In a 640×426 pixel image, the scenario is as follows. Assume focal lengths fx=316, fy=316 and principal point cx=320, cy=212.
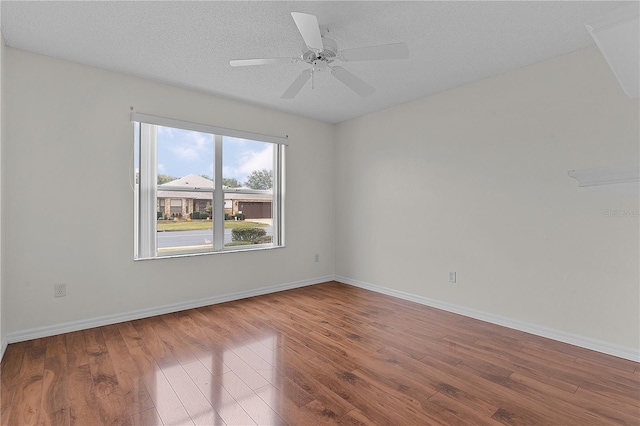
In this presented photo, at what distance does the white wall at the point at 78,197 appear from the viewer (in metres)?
2.65

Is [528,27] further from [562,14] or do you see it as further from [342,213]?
[342,213]

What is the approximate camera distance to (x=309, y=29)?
186 centimetres

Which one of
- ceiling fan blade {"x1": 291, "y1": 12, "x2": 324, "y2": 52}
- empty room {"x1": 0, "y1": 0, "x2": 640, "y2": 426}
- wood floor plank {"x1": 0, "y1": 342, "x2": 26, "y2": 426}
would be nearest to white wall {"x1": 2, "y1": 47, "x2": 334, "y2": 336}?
empty room {"x1": 0, "y1": 0, "x2": 640, "y2": 426}

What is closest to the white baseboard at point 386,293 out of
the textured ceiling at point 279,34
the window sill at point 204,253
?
the window sill at point 204,253

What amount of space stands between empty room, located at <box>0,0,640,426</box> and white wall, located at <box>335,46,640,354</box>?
2cm

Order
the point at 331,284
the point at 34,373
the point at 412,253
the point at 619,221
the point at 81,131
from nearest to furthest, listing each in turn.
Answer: the point at 34,373
the point at 619,221
the point at 81,131
the point at 412,253
the point at 331,284

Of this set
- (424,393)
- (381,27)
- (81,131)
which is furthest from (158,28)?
(424,393)

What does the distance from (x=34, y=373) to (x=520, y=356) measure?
3.50 m

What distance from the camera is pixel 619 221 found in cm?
247

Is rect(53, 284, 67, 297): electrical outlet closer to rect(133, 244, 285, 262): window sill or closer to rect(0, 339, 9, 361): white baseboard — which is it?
rect(0, 339, 9, 361): white baseboard

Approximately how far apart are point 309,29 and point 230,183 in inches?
97.1

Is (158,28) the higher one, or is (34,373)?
(158,28)

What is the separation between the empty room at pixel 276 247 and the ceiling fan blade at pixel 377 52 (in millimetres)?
15

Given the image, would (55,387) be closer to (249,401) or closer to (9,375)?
(9,375)
